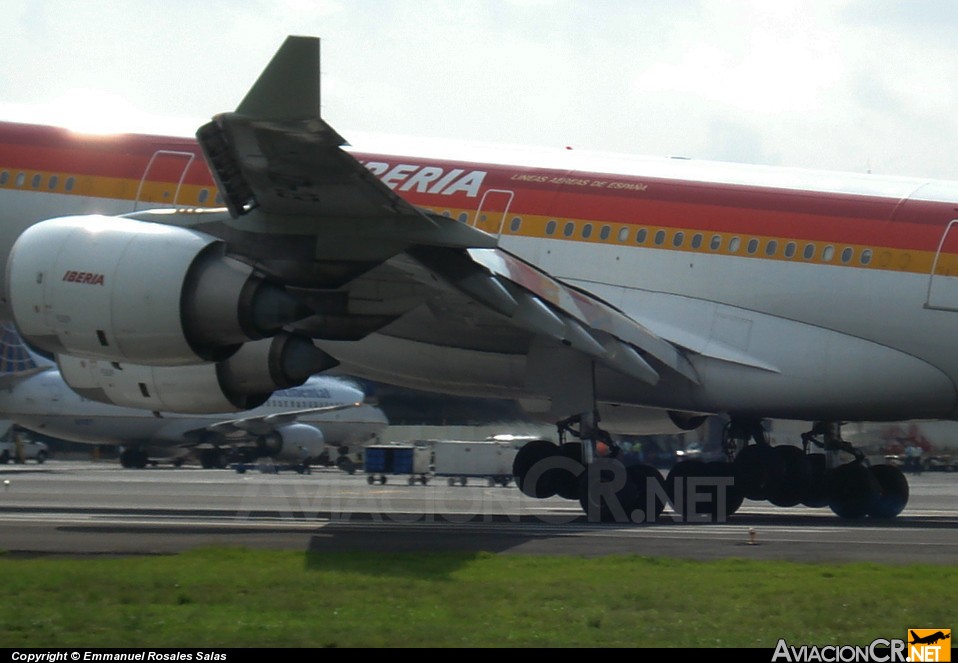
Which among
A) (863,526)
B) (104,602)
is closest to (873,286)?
(863,526)

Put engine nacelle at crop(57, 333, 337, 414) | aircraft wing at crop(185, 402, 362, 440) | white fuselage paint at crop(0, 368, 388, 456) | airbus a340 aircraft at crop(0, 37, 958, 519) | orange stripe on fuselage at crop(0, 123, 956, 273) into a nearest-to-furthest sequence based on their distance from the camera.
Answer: airbus a340 aircraft at crop(0, 37, 958, 519), engine nacelle at crop(57, 333, 337, 414), orange stripe on fuselage at crop(0, 123, 956, 273), white fuselage paint at crop(0, 368, 388, 456), aircraft wing at crop(185, 402, 362, 440)

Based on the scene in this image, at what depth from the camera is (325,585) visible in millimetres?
11477

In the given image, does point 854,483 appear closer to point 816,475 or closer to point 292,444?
point 816,475

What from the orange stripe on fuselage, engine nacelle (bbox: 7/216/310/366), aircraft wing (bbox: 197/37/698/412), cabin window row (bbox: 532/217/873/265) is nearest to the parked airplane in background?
the orange stripe on fuselage

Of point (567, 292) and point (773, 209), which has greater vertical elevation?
point (773, 209)

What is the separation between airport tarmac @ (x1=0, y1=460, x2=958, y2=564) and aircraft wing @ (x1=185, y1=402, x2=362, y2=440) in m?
26.2

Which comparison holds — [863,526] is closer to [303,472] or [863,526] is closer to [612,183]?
[612,183]

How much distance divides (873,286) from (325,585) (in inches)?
462

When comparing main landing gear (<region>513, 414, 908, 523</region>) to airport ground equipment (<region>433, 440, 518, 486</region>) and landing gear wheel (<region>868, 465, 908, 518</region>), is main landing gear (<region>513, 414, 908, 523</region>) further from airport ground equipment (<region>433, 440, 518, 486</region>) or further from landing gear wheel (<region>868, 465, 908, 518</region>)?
airport ground equipment (<region>433, 440, 518, 486</region>)

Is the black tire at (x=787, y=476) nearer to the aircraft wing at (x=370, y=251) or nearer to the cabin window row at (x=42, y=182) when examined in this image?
the aircraft wing at (x=370, y=251)

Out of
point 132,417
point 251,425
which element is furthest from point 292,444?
point 132,417

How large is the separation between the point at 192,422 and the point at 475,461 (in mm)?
Result: 16630

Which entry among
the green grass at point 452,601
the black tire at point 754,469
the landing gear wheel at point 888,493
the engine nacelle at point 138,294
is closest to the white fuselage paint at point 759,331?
the black tire at point 754,469

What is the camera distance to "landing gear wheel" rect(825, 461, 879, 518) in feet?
77.1
